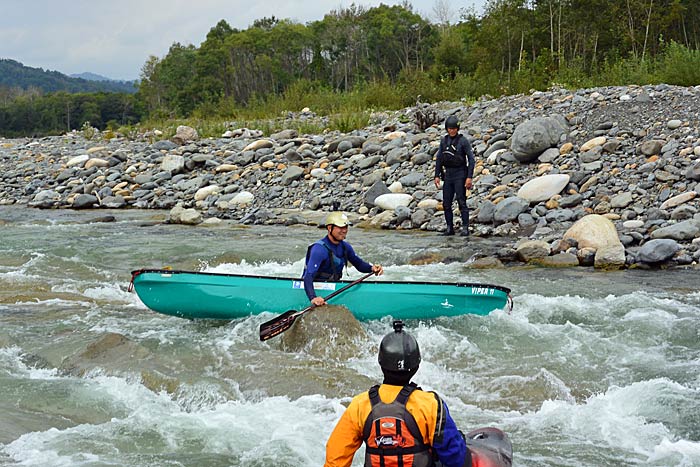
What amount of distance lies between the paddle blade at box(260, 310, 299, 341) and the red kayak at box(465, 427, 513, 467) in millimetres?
2855

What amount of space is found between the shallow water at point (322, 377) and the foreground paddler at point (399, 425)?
1457 millimetres

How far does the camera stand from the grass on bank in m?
15.1

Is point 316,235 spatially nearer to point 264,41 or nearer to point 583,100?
point 583,100

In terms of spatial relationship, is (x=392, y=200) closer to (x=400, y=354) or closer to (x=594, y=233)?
(x=594, y=233)

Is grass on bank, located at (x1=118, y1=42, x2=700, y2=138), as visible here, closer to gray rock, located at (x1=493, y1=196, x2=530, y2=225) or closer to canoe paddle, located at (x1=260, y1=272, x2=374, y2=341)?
gray rock, located at (x1=493, y1=196, x2=530, y2=225)

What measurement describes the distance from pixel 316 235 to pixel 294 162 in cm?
410

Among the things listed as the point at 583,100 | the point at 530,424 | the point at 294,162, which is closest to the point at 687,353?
the point at 530,424

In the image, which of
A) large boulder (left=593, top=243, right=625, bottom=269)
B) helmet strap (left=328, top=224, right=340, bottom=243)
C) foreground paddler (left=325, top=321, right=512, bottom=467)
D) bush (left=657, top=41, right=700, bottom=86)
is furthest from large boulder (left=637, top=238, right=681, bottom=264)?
bush (left=657, top=41, right=700, bottom=86)

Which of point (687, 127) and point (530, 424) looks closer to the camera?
point (530, 424)

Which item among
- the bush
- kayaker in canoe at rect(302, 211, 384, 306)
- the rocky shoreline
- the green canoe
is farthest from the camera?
the bush

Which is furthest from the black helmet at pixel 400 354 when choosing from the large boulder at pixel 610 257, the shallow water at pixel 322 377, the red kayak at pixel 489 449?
the large boulder at pixel 610 257

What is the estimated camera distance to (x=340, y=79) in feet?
132

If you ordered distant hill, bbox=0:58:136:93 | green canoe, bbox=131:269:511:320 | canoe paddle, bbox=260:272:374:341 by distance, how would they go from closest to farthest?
canoe paddle, bbox=260:272:374:341, green canoe, bbox=131:269:511:320, distant hill, bbox=0:58:136:93

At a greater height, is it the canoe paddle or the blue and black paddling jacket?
the blue and black paddling jacket
